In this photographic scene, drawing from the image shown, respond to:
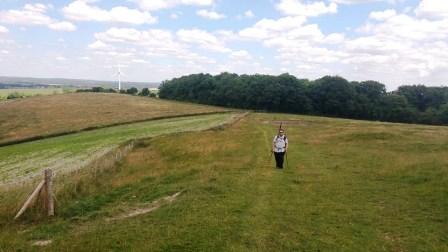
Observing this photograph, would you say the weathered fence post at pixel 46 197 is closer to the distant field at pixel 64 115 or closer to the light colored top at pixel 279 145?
the light colored top at pixel 279 145

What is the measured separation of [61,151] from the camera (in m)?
47.6

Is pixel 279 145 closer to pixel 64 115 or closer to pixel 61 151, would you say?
pixel 61 151

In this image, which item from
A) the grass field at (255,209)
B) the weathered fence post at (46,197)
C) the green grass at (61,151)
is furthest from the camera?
the green grass at (61,151)

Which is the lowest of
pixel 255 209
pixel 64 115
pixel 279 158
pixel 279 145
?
pixel 64 115

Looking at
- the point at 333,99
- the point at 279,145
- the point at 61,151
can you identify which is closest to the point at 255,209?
the point at 279,145

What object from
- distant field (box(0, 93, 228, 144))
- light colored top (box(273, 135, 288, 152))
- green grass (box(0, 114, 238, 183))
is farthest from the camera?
distant field (box(0, 93, 228, 144))

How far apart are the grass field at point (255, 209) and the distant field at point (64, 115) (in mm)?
43233

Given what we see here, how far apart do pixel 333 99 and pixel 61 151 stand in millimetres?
84089

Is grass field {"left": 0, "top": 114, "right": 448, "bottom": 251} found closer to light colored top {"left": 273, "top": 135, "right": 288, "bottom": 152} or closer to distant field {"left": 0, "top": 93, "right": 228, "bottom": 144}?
light colored top {"left": 273, "top": 135, "right": 288, "bottom": 152}

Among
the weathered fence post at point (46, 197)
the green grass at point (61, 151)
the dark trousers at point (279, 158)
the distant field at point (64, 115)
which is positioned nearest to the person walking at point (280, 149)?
the dark trousers at point (279, 158)

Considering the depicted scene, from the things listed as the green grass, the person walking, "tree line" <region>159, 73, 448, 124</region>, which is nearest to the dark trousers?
the person walking

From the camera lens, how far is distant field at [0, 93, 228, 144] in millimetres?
68812

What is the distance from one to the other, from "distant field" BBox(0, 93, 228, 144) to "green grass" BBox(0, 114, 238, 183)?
20.1 feet

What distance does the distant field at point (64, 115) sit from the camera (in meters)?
68.8
